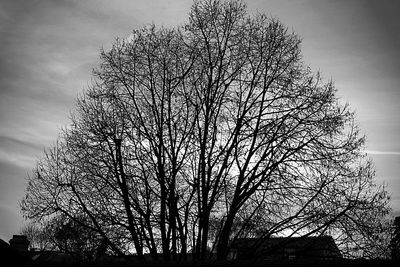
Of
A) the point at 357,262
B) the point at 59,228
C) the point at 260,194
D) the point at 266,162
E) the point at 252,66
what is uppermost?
the point at 252,66

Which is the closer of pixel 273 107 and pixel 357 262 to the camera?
pixel 357 262

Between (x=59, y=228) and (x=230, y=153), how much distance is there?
7.17m

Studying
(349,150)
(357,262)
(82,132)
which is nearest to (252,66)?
(349,150)

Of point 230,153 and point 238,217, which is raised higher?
point 230,153

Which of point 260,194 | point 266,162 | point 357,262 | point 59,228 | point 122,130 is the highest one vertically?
point 122,130

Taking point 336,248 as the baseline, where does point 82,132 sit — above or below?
above

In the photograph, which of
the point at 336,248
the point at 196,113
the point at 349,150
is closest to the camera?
the point at 336,248

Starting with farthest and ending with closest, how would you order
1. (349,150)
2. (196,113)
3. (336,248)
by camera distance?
(196,113) < (349,150) < (336,248)

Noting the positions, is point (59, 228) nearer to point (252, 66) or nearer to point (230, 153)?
point (230, 153)

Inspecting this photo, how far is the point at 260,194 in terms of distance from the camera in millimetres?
16609

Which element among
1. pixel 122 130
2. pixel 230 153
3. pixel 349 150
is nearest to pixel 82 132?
pixel 122 130

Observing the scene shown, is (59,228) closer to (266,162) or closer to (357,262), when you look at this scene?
(266,162)

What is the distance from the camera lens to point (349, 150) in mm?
16000

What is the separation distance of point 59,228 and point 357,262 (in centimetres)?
1078
